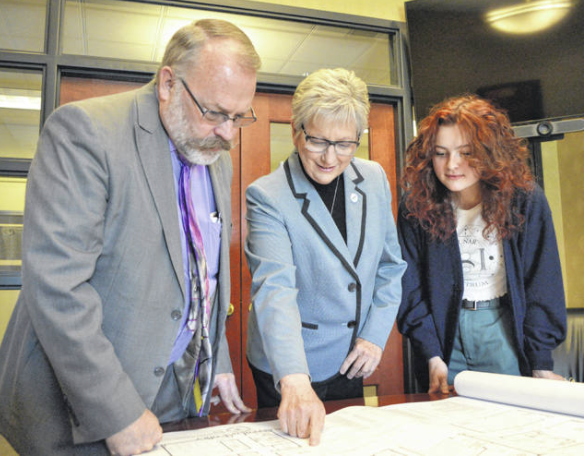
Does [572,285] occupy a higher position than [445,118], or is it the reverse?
[445,118]

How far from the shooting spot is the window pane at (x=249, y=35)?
253 cm

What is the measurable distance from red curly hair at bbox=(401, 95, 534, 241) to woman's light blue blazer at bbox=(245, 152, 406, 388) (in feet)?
0.69

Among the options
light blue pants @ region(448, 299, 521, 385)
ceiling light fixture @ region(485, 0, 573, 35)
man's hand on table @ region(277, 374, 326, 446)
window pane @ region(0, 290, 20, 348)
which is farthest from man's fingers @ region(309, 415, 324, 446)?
ceiling light fixture @ region(485, 0, 573, 35)

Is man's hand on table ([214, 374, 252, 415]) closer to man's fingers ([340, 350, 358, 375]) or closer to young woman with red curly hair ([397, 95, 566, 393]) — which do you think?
man's fingers ([340, 350, 358, 375])

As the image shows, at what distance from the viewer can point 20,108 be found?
7.88 feet

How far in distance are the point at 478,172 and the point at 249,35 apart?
6.14 ft

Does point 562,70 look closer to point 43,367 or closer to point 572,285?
point 572,285

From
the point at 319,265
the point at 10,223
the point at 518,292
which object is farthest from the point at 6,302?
the point at 518,292

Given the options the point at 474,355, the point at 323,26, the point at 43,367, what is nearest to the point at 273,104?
the point at 323,26

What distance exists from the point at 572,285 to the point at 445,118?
6.60ft

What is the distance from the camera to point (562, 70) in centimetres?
246

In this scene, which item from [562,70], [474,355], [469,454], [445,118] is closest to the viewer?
[469,454]

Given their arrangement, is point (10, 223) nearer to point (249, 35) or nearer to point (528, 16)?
point (249, 35)

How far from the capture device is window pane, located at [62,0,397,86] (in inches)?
99.5
